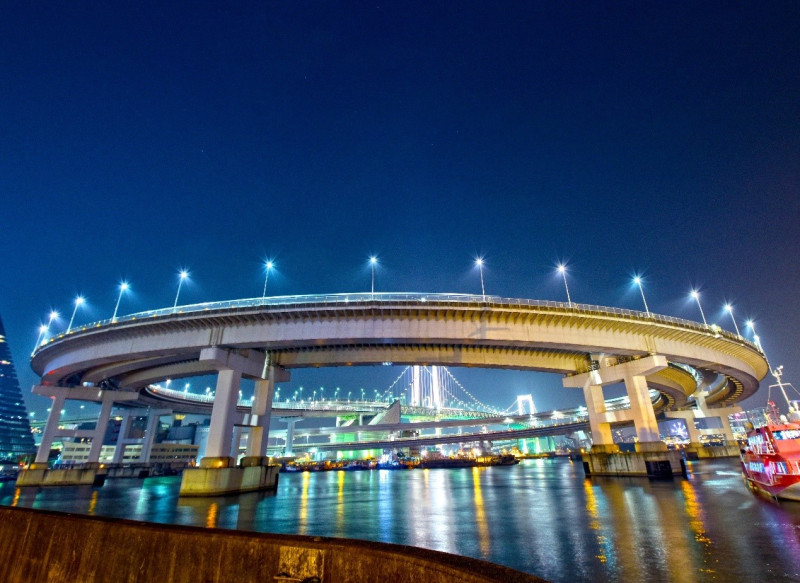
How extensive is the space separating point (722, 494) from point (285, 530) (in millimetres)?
31815

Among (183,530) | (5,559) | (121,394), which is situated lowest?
(5,559)

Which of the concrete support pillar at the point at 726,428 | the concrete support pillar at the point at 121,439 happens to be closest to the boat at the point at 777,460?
the concrete support pillar at the point at 726,428

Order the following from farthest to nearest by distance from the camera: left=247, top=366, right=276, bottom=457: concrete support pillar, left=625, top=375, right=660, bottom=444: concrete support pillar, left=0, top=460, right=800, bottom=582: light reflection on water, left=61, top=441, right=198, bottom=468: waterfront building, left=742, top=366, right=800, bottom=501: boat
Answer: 1. left=61, top=441, right=198, bottom=468: waterfront building
2. left=625, top=375, right=660, bottom=444: concrete support pillar
3. left=247, top=366, right=276, bottom=457: concrete support pillar
4. left=742, top=366, right=800, bottom=501: boat
5. left=0, top=460, right=800, bottom=582: light reflection on water

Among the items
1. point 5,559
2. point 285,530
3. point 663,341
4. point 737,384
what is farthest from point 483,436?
point 5,559

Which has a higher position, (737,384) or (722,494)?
(737,384)

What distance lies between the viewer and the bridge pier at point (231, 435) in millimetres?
35594

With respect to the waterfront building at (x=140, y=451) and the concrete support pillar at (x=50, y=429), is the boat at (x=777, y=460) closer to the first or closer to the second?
the concrete support pillar at (x=50, y=429)

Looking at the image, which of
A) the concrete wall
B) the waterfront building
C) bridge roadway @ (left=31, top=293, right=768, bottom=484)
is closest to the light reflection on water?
the concrete wall

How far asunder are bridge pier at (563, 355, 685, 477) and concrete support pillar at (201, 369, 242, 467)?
40.7 metres

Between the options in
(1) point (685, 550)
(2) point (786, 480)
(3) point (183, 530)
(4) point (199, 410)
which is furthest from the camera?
(4) point (199, 410)

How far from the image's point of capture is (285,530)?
19234 mm

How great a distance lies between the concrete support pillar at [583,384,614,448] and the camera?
50906 mm

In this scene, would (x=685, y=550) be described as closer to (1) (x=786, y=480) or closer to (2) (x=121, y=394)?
(1) (x=786, y=480)

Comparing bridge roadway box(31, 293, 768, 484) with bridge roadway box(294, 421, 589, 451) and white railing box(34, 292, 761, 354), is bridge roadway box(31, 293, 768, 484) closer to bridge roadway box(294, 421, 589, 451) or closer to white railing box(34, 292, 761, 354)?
white railing box(34, 292, 761, 354)
